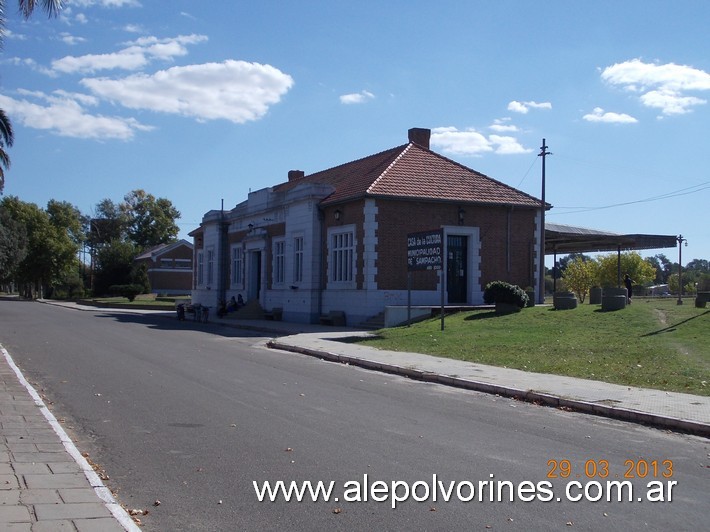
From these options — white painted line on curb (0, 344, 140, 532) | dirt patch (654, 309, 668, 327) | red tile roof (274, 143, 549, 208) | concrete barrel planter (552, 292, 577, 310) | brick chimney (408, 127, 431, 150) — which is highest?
brick chimney (408, 127, 431, 150)

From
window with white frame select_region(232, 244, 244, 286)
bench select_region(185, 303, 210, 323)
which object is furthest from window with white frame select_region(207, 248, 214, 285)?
bench select_region(185, 303, 210, 323)

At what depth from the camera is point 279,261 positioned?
126 ft

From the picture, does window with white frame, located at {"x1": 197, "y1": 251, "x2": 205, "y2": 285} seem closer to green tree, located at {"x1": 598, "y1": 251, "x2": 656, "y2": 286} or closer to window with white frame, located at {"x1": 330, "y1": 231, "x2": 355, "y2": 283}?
window with white frame, located at {"x1": 330, "y1": 231, "x2": 355, "y2": 283}

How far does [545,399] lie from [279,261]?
88.4 ft

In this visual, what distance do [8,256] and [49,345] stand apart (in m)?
64.2

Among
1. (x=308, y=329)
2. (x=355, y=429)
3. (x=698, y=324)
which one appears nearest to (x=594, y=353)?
(x=698, y=324)

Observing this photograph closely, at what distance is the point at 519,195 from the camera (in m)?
34.5

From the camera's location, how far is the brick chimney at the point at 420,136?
38.9 metres

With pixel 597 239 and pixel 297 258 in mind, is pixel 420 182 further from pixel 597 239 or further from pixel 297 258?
pixel 597 239

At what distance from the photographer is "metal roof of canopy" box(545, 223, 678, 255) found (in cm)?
3603

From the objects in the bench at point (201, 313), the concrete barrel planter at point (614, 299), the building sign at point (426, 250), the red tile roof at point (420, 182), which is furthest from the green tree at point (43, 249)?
the concrete barrel planter at point (614, 299)

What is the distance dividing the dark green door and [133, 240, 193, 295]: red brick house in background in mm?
64958

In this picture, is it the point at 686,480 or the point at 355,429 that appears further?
the point at 355,429

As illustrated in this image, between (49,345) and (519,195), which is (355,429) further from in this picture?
(519,195)
